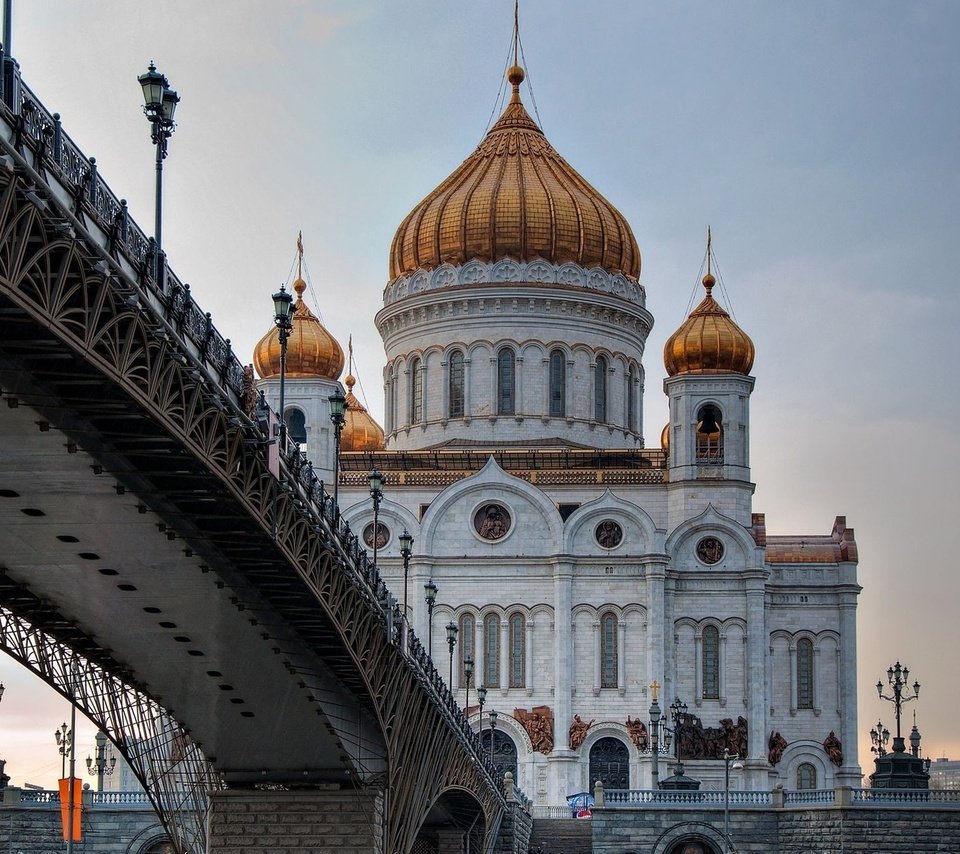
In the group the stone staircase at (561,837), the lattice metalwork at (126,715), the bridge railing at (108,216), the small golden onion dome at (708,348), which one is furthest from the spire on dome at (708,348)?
the bridge railing at (108,216)

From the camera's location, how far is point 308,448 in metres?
83.5

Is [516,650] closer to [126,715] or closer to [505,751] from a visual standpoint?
[505,751]

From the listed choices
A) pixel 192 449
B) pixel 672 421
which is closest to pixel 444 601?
pixel 672 421

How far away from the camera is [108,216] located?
21.7m

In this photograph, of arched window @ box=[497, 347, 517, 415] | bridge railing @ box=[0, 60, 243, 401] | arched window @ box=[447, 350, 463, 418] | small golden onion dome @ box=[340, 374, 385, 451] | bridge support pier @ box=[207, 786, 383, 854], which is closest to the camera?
bridge railing @ box=[0, 60, 243, 401]

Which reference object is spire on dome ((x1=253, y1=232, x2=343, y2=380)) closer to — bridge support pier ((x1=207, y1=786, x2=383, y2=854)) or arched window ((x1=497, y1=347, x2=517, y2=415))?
arched window ((x1=497, y1=347, x2=517, y2=415))

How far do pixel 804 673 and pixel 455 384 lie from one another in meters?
17.3

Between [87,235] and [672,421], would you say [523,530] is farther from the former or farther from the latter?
[87,235]

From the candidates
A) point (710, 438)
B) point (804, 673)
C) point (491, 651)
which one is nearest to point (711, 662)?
point (804, 673)

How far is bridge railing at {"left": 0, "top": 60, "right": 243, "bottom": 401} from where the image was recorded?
19.2m

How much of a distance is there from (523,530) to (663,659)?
22.8 feet

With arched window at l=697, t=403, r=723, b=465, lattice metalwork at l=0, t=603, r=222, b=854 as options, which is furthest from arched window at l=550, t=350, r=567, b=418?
lattice metalwork at l=0, t=603, r=222, b=854

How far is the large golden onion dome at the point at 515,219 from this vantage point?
3383 inches

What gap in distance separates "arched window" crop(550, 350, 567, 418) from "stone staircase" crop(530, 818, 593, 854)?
765 inches
